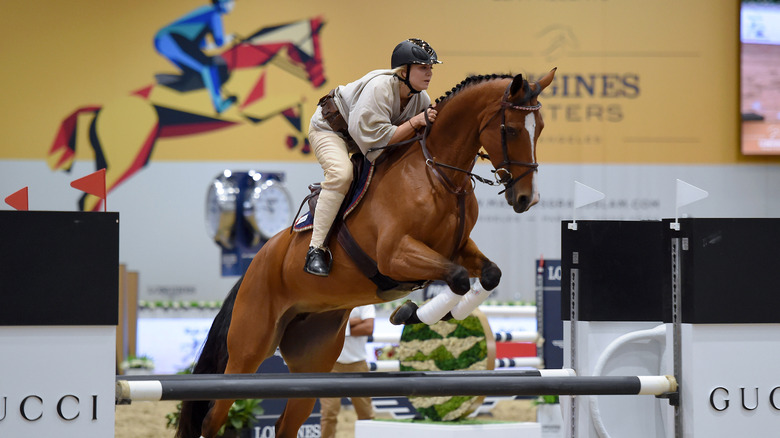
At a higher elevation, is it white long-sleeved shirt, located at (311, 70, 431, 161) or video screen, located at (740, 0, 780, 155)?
video screen, located at (740, 0, 780, 155)

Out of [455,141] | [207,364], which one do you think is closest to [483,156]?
[455,141]

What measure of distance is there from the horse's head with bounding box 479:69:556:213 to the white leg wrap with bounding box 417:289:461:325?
0.40 metres

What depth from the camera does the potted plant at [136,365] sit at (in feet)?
25.1

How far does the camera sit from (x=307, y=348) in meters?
3.61

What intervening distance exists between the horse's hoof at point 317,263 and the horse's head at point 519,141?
744 mm

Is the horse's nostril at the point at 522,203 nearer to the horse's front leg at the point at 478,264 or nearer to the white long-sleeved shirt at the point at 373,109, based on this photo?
the horse's front leg at the point at 478,264

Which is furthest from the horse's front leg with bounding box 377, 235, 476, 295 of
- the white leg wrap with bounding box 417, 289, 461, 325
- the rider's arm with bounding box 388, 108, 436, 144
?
the rider's arm with bounding box 388, 108, 436, 144

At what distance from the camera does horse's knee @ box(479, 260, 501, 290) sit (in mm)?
2932

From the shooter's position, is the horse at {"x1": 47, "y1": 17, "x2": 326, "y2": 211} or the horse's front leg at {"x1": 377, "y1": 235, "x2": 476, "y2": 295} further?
the horse at {"x1": 47, "y1": 17, "x2": 326, "y2": 211}

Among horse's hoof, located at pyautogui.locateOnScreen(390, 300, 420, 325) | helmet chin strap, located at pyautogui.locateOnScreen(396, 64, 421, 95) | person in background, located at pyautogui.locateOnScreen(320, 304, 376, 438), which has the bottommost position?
person in background, located at pyautogui.locateOnScreen(320, 304, 376, 438)

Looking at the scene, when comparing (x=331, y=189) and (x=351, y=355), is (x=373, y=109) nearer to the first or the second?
(x=331, y=189)

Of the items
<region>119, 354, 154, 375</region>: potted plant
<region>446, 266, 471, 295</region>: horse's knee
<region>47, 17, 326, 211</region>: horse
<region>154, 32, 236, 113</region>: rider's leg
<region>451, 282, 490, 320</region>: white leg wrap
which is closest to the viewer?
<region>446, 266, 471, 295</region>: horse's knee

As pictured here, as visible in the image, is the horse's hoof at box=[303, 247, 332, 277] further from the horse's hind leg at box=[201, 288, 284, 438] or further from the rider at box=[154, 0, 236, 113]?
the rider at box=[154, 0, 236, 113]

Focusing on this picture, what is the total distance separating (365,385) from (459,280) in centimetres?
55
